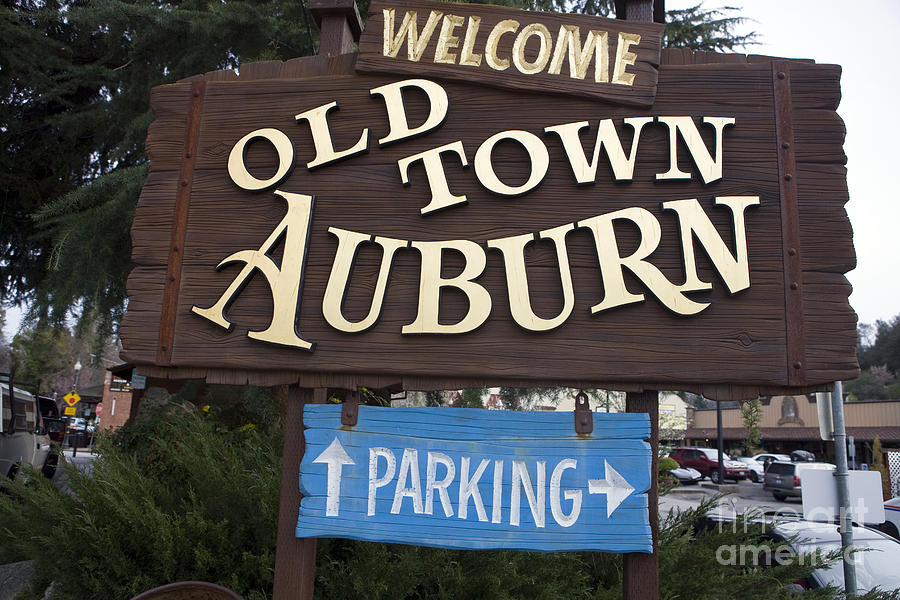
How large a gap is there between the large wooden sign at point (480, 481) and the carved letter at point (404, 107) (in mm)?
1293

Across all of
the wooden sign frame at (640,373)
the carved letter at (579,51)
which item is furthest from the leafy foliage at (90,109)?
the carved letter at (579,51)

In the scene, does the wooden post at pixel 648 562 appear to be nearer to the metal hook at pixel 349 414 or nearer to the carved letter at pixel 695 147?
the carved letter at pixel 695 147

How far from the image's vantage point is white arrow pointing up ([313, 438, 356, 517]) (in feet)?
9.04

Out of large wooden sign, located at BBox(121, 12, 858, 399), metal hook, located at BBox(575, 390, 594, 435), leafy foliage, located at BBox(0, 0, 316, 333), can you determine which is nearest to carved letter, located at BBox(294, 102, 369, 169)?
large wooden sign, located at BBox(121, 12, 858, 399)

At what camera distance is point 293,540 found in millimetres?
2867

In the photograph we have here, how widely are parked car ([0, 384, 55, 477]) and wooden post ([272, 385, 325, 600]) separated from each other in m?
5.81

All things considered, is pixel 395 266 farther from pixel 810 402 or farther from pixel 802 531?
pixel 810 402

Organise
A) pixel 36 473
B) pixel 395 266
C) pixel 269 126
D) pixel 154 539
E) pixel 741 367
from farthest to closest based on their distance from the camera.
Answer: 1. pixel 36 473
2. pixel 154 539
3. pixel 269 126
4. pixel 395 266
5. pixel 741 367

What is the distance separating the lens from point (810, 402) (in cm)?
3756

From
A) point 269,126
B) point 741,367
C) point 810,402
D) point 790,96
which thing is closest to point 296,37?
point 269,126

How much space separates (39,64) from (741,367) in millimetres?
7641

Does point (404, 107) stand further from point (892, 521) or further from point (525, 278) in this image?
point (892, 521)

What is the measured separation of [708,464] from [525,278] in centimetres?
2978

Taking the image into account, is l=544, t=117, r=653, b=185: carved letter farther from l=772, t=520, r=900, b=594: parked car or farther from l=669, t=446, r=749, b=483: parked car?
l=669, t=446, r=749, b=483: parked car
